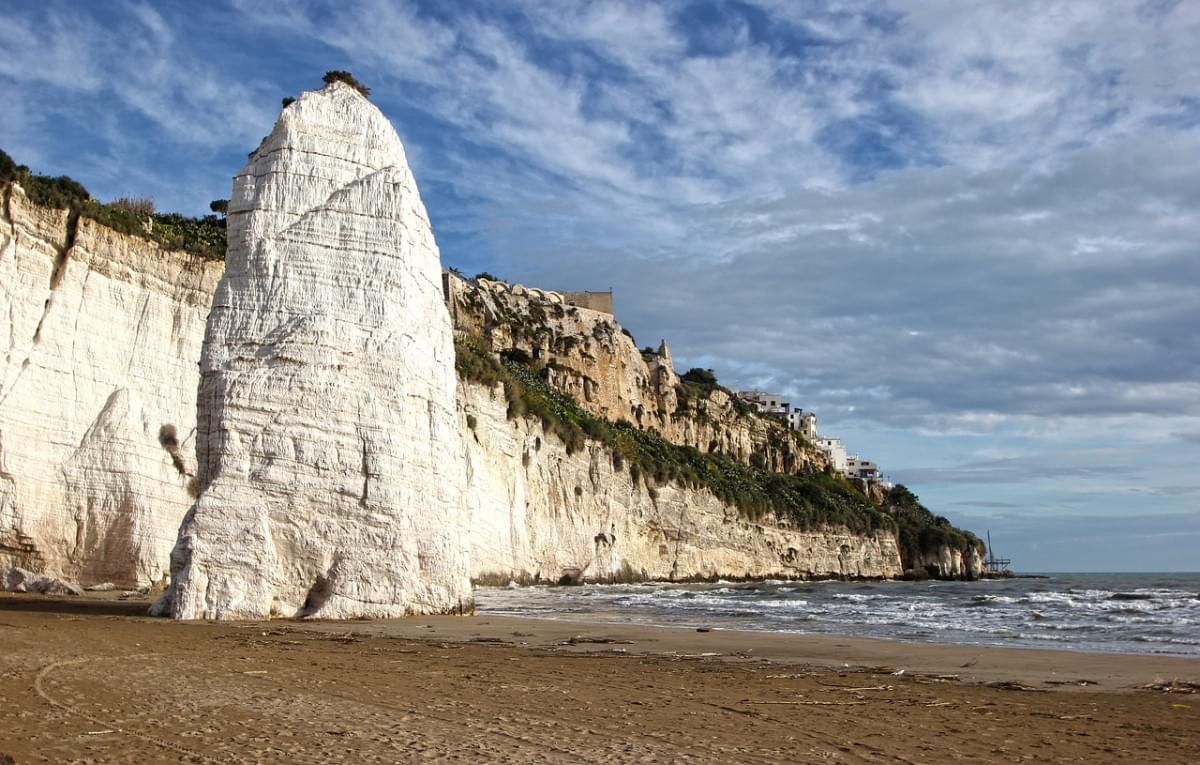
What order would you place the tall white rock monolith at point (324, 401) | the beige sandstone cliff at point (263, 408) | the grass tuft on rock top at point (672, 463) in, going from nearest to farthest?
the tall white rock monolith at point (324, 401)
the beige sandstone cliff at point (263, 408)
the grass tuft on rock top at point (672, 463)

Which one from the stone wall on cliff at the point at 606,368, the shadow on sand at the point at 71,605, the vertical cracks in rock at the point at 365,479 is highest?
the stone wall on cliff at the point at 606,368

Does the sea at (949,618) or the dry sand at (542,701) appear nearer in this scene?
the dry sand at (542,701)

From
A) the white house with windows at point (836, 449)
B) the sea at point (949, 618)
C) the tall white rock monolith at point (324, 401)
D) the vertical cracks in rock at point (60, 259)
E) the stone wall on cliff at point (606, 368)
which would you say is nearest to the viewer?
the tall white rock monolith at point (324, 401)

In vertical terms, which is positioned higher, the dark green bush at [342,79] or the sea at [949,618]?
the dark green bush at [342,79]

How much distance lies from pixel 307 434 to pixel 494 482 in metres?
22.6

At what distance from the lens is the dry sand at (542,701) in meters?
5.55

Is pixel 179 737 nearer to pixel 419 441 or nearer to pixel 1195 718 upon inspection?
pixel 1195 718

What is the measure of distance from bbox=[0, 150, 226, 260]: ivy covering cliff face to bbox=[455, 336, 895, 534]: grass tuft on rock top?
10.9 m

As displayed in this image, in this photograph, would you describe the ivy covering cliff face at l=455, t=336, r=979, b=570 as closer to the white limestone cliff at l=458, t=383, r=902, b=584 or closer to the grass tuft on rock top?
the grass tuft on rock top

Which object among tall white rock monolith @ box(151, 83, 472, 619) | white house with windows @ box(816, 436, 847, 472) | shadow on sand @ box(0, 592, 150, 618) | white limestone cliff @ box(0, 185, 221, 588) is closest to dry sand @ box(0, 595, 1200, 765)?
tall white rock monolith @ box(151, 83, 472, 619)

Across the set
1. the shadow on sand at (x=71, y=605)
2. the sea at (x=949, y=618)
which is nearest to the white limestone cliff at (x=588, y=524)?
the sea at (x=949, y=618)

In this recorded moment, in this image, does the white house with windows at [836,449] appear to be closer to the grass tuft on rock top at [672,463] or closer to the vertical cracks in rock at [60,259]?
the grass tuft on rock top at [672,463]

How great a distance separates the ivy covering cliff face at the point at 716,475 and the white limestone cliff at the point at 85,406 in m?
14.0

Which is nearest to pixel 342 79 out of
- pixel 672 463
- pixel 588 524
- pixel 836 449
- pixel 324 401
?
pixel 324 401
